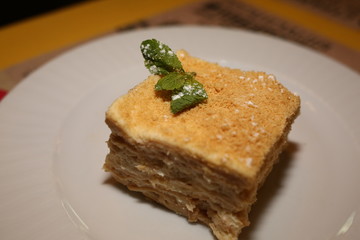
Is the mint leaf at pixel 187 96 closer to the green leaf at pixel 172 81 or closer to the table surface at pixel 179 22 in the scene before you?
the green leaf at pixel 172 81

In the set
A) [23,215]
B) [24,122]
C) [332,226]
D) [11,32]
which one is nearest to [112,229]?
[23,215]

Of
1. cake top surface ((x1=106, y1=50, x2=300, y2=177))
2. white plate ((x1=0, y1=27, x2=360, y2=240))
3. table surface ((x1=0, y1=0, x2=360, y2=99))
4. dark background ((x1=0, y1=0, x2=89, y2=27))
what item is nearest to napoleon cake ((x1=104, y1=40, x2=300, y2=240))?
cake top surface ((x1=106, y1=50, x2=300, y2=177))

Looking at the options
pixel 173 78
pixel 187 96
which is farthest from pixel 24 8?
pixel 187 96

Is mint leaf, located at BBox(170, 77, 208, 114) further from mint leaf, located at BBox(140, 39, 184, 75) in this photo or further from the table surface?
the table surface

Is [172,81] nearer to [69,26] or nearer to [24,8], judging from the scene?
[69,26]

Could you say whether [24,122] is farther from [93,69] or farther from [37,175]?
[93,69]
